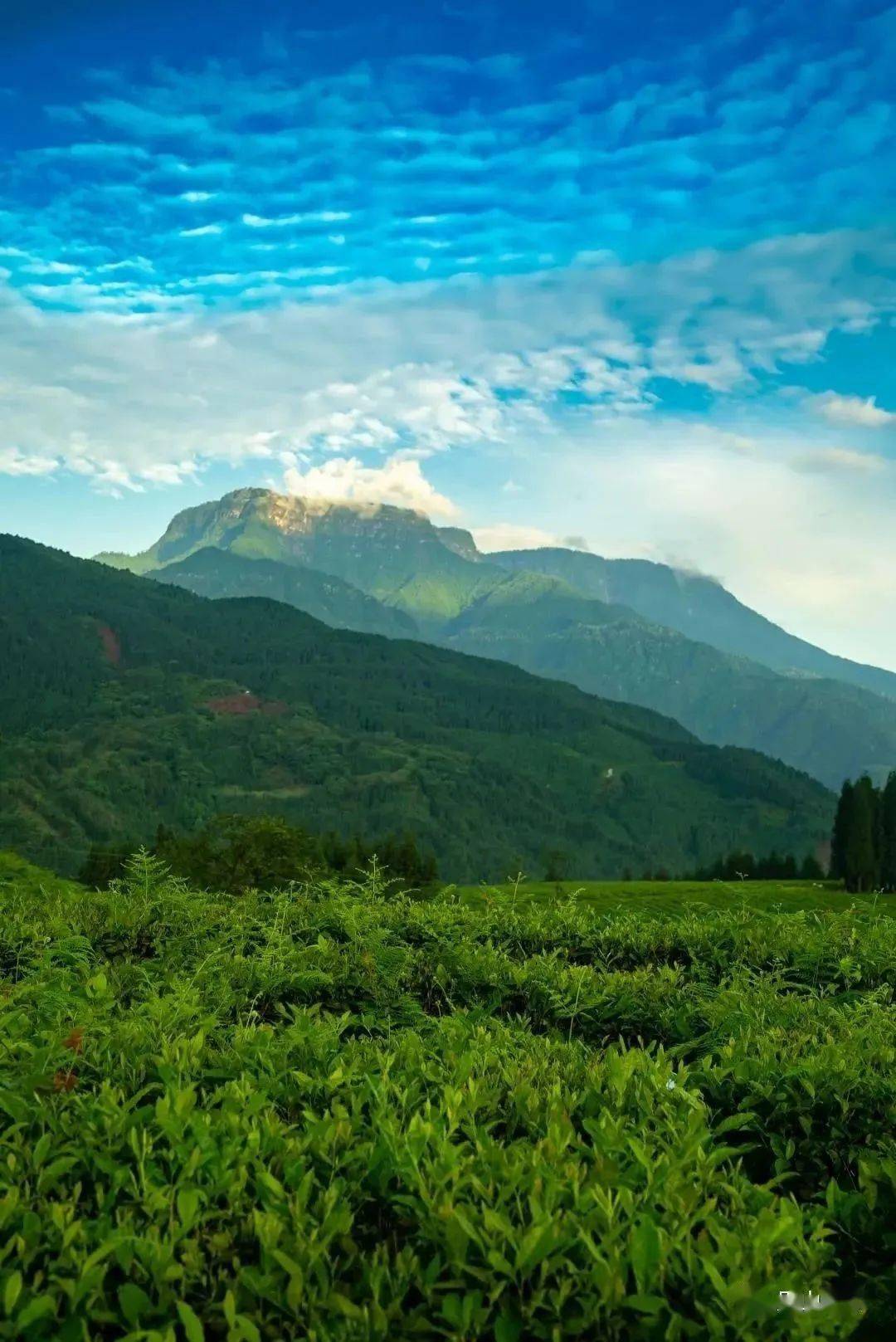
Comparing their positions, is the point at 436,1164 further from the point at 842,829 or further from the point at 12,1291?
the point at 842,829

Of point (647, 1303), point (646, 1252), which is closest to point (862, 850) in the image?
point (646, 1252)

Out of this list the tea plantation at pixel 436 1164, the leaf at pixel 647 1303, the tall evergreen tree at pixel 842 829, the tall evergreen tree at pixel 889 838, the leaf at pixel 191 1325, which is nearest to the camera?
the leaf at pixel 191 1325

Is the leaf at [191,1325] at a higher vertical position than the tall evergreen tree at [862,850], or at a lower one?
higher

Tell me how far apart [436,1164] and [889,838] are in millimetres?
70021

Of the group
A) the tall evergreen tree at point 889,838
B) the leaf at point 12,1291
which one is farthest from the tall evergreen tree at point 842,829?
the leaf at point 12,1291

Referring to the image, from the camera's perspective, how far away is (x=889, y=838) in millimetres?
64812

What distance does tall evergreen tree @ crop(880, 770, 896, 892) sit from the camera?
2479 inches

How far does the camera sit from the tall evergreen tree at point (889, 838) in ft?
207

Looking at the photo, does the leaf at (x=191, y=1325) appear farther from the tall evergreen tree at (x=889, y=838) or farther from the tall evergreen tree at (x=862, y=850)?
the tall evergreen tree at (x=889, y=838)

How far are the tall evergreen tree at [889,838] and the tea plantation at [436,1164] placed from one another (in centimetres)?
6291

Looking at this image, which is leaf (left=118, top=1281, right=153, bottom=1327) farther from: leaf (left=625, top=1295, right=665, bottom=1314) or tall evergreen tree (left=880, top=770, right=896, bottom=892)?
tall evergreen tree (left=880, top=770, right=896, bottom=892)

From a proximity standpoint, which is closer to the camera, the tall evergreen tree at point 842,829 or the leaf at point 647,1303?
the leaf at point 647,1303

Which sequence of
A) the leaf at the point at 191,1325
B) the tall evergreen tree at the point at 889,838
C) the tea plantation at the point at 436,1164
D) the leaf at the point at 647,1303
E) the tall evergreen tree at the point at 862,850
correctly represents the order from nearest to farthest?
the leaf at the point at 191,1325 → the leaf at the point at 647,1303 → the tea plantation at the point at 436,1164 → the tall evergreen tree at the point at 862,850 → the tall evergreen tree at the point at 889,838

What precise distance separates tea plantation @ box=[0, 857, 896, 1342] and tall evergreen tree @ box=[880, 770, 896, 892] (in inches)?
2477
